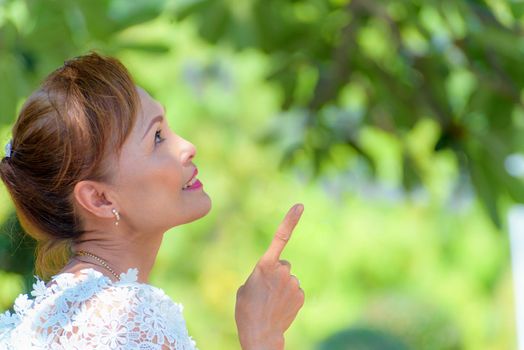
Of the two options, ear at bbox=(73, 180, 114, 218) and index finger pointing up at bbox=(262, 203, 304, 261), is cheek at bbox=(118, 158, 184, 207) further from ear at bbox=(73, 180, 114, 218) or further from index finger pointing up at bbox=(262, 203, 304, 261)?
index finger pointing up at bbox=(262, 203, 304, 261)

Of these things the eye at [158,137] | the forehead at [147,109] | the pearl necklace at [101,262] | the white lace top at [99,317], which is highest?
the forehead at [147,109]

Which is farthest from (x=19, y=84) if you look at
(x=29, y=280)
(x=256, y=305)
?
(x=256, y=305)

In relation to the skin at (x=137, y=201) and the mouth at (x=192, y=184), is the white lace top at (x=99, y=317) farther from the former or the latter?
the mouth at (x=192, y=184)

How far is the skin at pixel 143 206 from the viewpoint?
79.8 inches

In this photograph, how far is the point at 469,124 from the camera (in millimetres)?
3725

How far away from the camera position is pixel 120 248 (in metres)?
2.08

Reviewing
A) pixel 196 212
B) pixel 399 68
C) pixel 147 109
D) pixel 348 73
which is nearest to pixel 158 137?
pixel 147 109

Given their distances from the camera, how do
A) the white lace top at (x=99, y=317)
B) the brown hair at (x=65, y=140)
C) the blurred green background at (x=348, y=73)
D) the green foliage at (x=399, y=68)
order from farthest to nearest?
1. the green foliage at (x=399, y=68)
2. the blurred green background at (x=348, y=73)
3. the brown hair at (x=65, y=140)
4. the white lace top at (x=99, y=317)

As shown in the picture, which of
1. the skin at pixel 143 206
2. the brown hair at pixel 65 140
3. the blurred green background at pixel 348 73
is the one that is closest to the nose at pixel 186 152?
the skin at pixel 143 206

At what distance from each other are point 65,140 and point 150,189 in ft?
0.61

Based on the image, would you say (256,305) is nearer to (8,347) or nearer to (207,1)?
(8,347)

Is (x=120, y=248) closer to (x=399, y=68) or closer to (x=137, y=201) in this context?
(x=137, y=201)

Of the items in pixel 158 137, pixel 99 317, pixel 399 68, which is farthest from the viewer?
pixel 399 68

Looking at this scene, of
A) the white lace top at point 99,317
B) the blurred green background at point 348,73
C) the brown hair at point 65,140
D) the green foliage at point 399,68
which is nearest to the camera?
the white lace top at point 99,317
